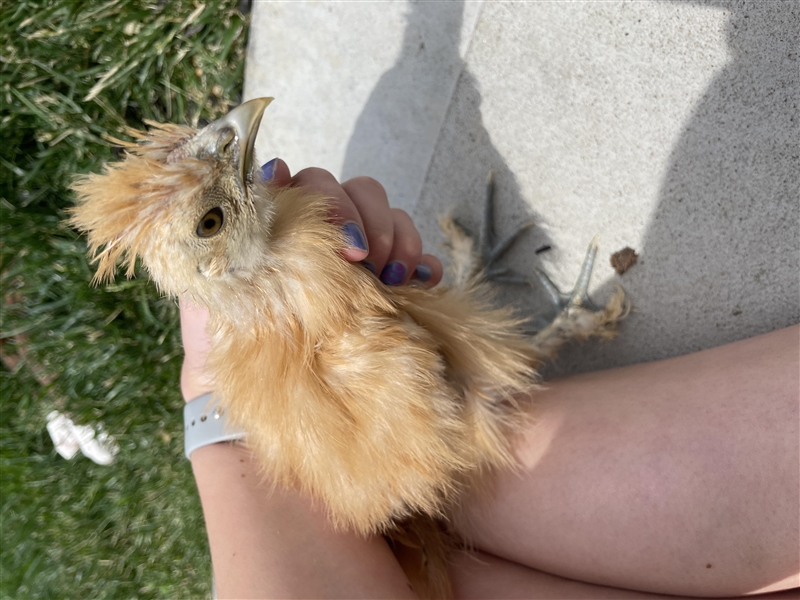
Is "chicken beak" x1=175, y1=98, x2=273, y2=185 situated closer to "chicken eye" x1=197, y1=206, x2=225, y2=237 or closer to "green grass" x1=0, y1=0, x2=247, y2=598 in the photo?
"chicken eye" x1=197, y1=206, x2=225, y2=237

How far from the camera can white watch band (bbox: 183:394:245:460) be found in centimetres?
167

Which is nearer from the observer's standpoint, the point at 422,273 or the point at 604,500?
the point at 604,500

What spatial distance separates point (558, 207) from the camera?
2123 millimetres

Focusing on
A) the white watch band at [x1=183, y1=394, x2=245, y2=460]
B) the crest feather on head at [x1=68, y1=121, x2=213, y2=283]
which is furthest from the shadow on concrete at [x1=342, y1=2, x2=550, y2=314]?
the crest feather on head at [x1=68, y1=121, x2=213, y2=283]

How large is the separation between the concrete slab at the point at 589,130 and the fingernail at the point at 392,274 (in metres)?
0.82

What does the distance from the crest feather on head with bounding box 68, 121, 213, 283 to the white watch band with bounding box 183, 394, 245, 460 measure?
641 millimetres

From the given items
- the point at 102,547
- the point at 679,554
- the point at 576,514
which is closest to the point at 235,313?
the point at 576,514

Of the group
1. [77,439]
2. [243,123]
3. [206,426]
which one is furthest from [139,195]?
[77,439]

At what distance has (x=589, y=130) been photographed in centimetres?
200

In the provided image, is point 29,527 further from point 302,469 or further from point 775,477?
point 775,477

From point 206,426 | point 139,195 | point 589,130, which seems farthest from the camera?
point 589,130

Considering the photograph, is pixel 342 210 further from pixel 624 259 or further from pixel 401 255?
pixel 624 259

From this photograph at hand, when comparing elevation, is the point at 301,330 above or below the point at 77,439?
above

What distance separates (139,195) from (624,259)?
5.42 ft
